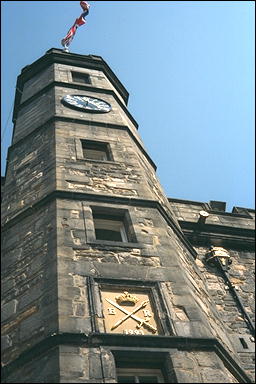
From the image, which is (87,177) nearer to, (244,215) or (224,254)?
(224,254)

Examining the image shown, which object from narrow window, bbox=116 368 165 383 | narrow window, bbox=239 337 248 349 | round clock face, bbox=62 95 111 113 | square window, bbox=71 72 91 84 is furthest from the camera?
square window, bbox=71 72 91 84

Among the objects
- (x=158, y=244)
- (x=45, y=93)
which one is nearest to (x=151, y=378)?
(x=158, y=244)

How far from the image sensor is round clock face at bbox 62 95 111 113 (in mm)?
13258

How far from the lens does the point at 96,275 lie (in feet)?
23.9

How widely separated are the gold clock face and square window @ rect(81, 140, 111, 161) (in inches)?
187

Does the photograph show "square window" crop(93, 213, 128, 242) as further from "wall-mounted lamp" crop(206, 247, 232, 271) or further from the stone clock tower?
"wall-mounted lamp" crop(206, 247, 232, 271)

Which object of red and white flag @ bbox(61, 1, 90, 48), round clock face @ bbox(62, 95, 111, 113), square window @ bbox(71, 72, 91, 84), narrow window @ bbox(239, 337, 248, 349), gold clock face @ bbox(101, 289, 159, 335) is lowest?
gold clock face @ bbox(101, 289, 159, 335)

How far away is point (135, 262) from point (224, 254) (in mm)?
3933

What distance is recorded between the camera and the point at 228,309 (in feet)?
32.4

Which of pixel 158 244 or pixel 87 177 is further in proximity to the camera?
pixel 87 177

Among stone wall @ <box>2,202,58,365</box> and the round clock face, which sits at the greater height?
the round clock face

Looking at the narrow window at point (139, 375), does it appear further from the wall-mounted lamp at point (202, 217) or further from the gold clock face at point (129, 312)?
the wall-mounted lamp at point (202, 217)

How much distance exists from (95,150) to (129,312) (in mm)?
5335

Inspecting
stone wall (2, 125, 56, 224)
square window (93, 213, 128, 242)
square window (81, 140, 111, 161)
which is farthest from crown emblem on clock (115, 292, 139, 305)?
square window (81, 140, 111, 161)
